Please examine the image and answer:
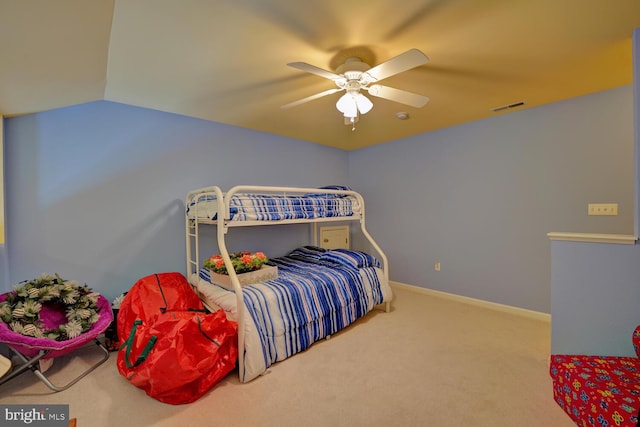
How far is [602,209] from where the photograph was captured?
91.4 inches

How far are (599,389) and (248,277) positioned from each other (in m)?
2.15

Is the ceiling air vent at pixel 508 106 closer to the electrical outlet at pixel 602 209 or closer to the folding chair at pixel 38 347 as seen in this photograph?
the electrical outlet at pixel 602 209

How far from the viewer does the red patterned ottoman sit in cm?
102

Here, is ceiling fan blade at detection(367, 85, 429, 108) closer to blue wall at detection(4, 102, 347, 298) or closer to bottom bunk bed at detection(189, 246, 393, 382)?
bottom bunk bed at detection(189, 246, 393, 382)

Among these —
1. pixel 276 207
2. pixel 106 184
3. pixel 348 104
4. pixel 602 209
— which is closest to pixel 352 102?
pixel 348 104

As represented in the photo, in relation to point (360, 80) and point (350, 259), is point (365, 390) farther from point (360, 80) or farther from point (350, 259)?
point (360, 80)

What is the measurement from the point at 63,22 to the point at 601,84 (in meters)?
3.67

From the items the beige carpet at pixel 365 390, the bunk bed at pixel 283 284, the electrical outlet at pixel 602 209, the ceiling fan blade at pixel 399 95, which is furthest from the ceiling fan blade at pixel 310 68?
the electrical outlet at pixel 602 209

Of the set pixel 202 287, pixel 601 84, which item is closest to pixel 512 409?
pixel 202 287

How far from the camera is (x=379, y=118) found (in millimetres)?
2988

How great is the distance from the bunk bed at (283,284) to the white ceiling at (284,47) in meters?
0.88

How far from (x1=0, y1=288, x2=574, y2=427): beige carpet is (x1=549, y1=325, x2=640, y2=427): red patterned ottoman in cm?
32

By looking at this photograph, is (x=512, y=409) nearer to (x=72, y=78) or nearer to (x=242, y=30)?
(x=242, y=30)

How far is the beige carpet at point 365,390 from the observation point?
4.67ft
